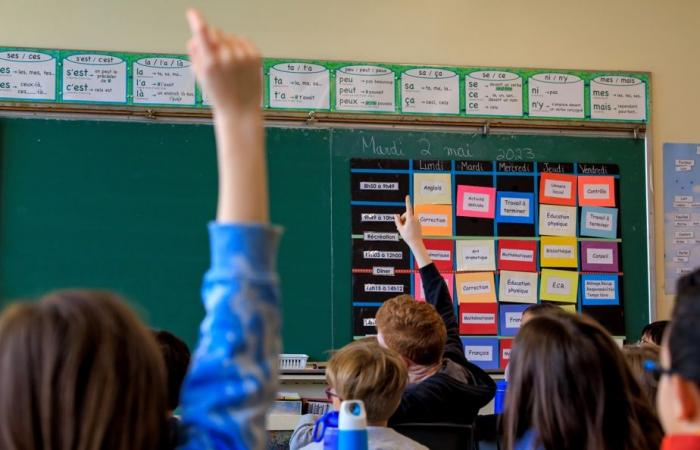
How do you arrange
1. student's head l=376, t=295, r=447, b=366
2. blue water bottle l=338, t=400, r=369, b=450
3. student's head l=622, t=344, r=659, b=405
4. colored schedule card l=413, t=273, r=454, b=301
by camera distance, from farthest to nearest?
1. colored schedule card l=413, t=273, r=454, b=301
2. student's head l=376, t=295, r=447, b=366
3. student's head l=622, t=344, r=659, b=405
4. blue water bottle l=338, t=400, r=369, b=450

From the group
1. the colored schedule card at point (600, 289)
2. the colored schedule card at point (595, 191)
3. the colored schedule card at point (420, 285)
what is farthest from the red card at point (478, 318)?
the colored schedule card at point (595, 191)

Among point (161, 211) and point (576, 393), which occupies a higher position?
A: point (161, 211)

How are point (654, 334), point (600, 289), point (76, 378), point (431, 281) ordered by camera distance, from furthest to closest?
point (600, 289) → point (654, 334) → point (431, 281) → point (76, 378)

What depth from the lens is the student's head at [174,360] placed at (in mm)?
2094

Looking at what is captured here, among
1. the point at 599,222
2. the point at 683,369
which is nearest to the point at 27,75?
the point at 599,222

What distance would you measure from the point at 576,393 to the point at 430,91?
10.8 feet

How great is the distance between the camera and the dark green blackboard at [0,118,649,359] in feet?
14.4

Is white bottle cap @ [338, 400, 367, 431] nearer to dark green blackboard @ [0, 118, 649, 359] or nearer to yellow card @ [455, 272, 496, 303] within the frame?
dark green blackboard @ [0, 118, 649, 359]

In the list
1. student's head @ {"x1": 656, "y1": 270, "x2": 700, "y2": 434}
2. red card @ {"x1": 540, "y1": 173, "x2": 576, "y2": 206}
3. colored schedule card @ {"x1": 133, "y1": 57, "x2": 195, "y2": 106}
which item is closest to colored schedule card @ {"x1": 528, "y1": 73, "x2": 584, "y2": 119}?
red card @ {"x1": 540, "y1": 173, "x2": 576, "y2": 206}

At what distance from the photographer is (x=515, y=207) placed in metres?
4.82

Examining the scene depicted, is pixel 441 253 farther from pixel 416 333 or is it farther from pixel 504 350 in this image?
pixel 416 333

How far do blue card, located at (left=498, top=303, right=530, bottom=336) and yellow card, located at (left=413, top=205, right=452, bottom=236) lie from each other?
1.72 feet

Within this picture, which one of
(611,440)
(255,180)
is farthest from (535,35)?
(255,180)

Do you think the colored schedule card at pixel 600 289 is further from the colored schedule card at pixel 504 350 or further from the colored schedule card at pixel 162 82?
the colored schedule card at pixel 162 82
